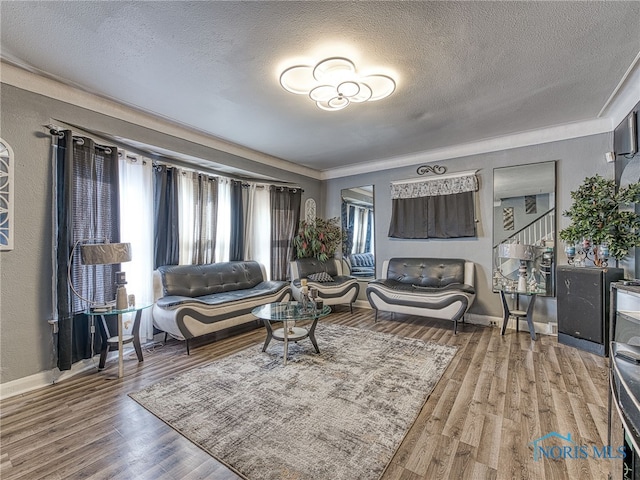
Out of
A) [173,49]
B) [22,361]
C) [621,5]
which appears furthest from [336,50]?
[22,361]

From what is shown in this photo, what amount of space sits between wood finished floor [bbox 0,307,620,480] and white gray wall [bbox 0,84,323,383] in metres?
0.35

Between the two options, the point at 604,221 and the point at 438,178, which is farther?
the point at 438,178

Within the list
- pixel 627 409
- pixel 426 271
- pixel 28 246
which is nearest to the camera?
pixel 627 409

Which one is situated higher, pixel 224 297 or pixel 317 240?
pixel 317 240

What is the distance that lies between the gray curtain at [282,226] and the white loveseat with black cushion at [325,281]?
0.68ft

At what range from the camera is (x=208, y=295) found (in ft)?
12.9

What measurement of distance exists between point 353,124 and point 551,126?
2.62m

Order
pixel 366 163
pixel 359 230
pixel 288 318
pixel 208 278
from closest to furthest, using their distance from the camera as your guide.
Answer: pixel 288 318 → pixel 208 278 → pixel 366 163 → pixel 359 230

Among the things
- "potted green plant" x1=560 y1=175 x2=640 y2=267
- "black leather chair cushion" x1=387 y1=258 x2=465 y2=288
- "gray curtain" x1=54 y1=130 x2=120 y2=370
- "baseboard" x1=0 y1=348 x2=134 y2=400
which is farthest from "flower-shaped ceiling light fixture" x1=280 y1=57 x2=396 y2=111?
"baseboard" x1=0 y1=348 x2=134 y2=400

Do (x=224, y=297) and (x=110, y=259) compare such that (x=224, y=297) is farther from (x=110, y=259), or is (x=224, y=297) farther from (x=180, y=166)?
(x=180, y=166)

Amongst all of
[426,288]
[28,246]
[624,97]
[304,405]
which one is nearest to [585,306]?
[426,288]

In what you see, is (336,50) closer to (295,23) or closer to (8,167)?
(295,23)

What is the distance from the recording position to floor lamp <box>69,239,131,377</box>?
8.46 ft

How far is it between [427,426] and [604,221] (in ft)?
9.86
